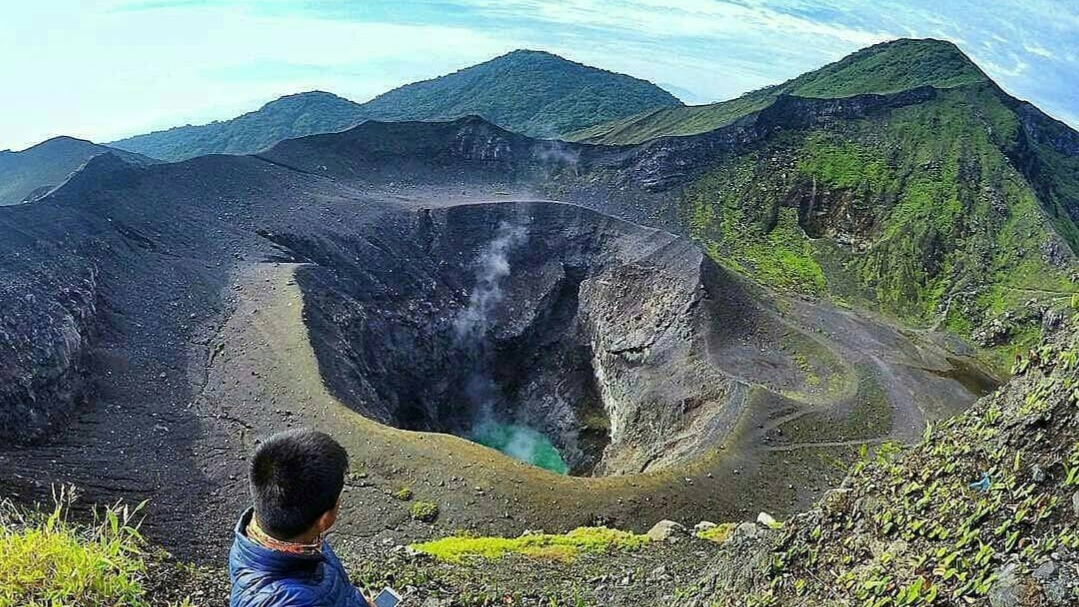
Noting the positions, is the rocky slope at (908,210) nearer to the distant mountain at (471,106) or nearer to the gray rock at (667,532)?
the gray rock at (667,532)

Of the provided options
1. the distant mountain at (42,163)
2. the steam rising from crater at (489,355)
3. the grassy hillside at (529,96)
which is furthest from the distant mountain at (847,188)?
the grassy hillside at (529,96)

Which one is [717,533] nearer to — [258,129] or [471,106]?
[258,129]

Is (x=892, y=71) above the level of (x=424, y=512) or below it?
above

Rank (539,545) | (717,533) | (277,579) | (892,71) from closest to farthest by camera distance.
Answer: (277,579) → (539,545) → (717,533) → (892,71)

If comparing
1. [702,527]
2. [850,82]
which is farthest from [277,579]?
[850,82]

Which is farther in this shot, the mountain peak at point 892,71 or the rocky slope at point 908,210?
the mountain peak at point 892,71

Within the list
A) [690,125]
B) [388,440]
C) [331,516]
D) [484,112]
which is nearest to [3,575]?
[331,516]
